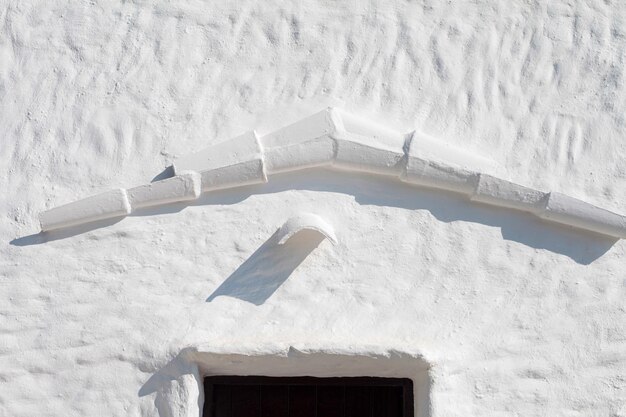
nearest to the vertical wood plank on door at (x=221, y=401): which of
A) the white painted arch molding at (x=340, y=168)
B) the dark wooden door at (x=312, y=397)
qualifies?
the dark wooden door at (x=312, y=397)

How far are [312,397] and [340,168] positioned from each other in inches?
45.2

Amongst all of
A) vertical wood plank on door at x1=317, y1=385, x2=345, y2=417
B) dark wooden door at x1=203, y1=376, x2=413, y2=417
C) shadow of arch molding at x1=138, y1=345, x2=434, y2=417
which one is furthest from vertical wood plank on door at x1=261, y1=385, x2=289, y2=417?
shadow of arch molding at x1=138, y1=345, x2=434, y2=417

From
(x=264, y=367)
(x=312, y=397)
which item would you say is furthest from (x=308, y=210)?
(x=312, y=397)

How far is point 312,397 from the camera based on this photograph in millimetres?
5543

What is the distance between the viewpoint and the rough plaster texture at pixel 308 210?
16.3 ft

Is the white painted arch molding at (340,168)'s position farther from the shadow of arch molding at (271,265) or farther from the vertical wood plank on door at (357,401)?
the vertical wood plank on door at (357,401)

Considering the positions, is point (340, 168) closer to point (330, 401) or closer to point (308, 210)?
point (308, 210)

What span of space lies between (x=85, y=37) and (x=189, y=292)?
1.29 meters

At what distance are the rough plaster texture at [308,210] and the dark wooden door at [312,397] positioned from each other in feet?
1.59

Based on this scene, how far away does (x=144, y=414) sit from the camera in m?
4.97

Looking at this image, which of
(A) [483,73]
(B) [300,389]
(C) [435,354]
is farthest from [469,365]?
(A) [483,73]

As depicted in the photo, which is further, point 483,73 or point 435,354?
point 483,73

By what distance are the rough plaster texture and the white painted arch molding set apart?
0.21ft

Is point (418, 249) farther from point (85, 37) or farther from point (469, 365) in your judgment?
point (85, 37)
